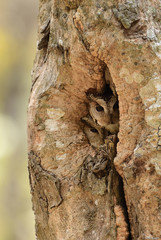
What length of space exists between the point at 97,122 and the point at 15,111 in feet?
17.0

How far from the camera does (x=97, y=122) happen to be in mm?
1843

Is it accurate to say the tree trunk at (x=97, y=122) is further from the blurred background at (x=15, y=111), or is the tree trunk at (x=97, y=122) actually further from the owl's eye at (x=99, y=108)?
the blurred background at (x=15, y=111)

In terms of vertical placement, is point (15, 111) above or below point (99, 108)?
below

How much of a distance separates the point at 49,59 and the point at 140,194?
78 centimetres

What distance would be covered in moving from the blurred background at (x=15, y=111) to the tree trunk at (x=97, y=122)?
4.52m

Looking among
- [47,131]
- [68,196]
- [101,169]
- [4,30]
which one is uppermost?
[4,30]

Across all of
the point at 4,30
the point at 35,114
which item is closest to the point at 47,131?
the point at 35,114

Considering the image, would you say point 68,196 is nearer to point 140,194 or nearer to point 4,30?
point 140,194

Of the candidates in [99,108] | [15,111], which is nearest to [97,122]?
[99,108]

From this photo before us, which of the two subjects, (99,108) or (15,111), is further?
(15,111)

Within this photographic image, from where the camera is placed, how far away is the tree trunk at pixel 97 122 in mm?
1547

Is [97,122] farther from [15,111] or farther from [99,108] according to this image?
[15,111]

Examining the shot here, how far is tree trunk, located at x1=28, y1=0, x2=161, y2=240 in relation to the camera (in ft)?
5.08

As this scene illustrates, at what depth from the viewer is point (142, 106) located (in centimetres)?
159
